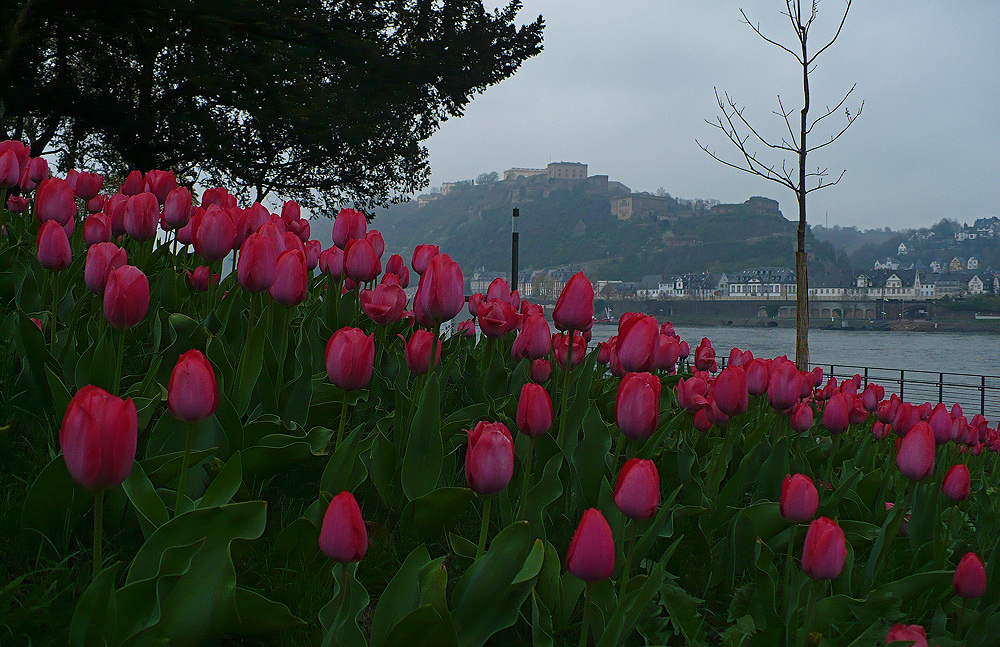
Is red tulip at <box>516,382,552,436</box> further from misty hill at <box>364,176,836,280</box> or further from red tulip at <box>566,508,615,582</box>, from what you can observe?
misty hill at <box>364,176,836,280</box>

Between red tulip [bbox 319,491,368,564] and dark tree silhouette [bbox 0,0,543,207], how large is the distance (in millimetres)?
7160

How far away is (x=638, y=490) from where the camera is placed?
119cm

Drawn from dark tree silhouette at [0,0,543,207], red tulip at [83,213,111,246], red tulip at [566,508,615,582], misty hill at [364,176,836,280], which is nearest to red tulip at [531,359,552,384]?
red tulip at [566,508,615,582]

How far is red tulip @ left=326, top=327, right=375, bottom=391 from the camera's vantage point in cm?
142

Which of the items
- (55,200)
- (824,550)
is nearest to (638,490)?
(824,550)

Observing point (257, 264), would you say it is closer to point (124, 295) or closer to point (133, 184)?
point (124, 295)

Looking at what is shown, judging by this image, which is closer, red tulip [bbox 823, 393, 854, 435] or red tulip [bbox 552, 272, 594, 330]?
red tulip [bbox 552, 272, 594, 330]

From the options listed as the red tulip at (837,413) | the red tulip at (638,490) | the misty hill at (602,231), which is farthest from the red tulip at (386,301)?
the misty hill at (602,231)

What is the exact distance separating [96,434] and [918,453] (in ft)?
6.10

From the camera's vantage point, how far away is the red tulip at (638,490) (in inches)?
46.6

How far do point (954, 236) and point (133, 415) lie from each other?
182521mm

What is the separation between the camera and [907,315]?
80750 millimetres

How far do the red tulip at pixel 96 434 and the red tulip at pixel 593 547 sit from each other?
0.66 meters

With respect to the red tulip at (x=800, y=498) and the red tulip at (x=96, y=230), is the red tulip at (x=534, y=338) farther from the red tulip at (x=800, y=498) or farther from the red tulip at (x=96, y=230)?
the red tulip at (x=96, y=230)
